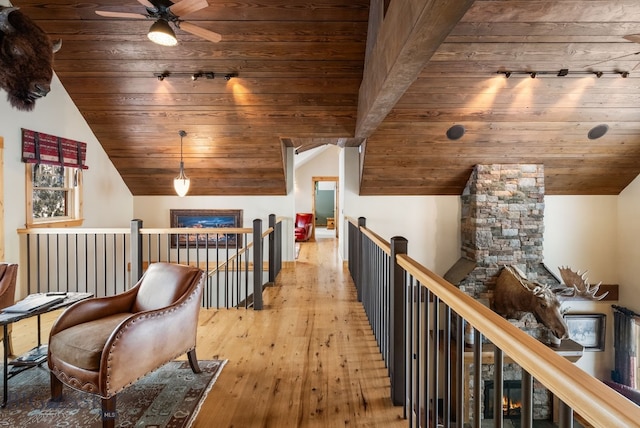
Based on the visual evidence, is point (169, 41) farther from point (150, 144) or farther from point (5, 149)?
point (150, 144)

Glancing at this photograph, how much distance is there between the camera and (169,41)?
305 centimetres

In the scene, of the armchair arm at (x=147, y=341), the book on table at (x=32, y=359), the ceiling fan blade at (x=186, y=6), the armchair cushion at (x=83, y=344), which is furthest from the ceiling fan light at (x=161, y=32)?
the book on table at (x=32, y=359)

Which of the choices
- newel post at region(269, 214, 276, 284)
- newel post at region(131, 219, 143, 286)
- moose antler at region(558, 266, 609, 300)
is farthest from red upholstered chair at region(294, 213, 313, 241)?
newel post at region(131, 219, 143, 286)

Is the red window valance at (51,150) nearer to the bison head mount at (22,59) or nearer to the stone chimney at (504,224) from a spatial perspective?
the bison head mount at (22,59)

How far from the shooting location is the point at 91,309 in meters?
2.39

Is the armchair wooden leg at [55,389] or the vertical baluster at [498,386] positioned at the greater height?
the vertical baluster at [498,386]

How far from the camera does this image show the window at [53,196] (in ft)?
14.2

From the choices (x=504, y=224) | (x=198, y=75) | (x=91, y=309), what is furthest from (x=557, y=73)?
(x=91, y=309)

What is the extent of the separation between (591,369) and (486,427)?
320 centimetres

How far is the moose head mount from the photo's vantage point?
196 inches

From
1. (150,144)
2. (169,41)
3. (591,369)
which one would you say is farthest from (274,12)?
(591,369)

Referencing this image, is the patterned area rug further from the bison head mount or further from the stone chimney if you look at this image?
the stone chimney

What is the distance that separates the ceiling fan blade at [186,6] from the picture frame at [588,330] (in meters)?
7.85

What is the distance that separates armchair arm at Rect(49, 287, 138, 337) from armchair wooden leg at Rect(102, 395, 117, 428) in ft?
2.08
